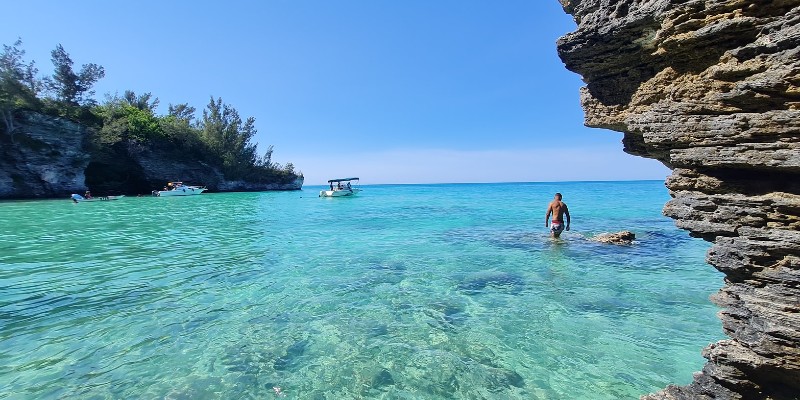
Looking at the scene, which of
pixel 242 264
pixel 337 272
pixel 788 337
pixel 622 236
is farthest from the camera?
pixel 622 236

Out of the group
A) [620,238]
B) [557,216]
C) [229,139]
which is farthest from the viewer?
[229,139]

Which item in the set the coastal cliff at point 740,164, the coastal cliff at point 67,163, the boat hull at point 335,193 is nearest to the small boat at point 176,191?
the coastal cliff at point 67,163

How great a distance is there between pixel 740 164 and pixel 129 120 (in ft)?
255

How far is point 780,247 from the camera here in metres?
3.39

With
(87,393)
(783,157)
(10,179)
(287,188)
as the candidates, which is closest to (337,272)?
(87,393)

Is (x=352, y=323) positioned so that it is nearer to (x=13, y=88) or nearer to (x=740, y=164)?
(x=740, y=164)

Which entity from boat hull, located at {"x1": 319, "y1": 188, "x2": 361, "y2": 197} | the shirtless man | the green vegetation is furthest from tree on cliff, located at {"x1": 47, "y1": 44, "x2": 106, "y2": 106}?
the shirtless man

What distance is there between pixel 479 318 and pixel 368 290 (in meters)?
3.09

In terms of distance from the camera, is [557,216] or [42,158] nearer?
[557,216]

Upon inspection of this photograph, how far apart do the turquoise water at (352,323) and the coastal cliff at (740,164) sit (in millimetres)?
1674

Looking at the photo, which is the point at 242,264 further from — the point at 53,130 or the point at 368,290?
the point at 53,130

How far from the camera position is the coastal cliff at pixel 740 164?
3377mm

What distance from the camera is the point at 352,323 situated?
23.5 ft

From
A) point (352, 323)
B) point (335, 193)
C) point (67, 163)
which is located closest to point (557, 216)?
point (352, 323)
